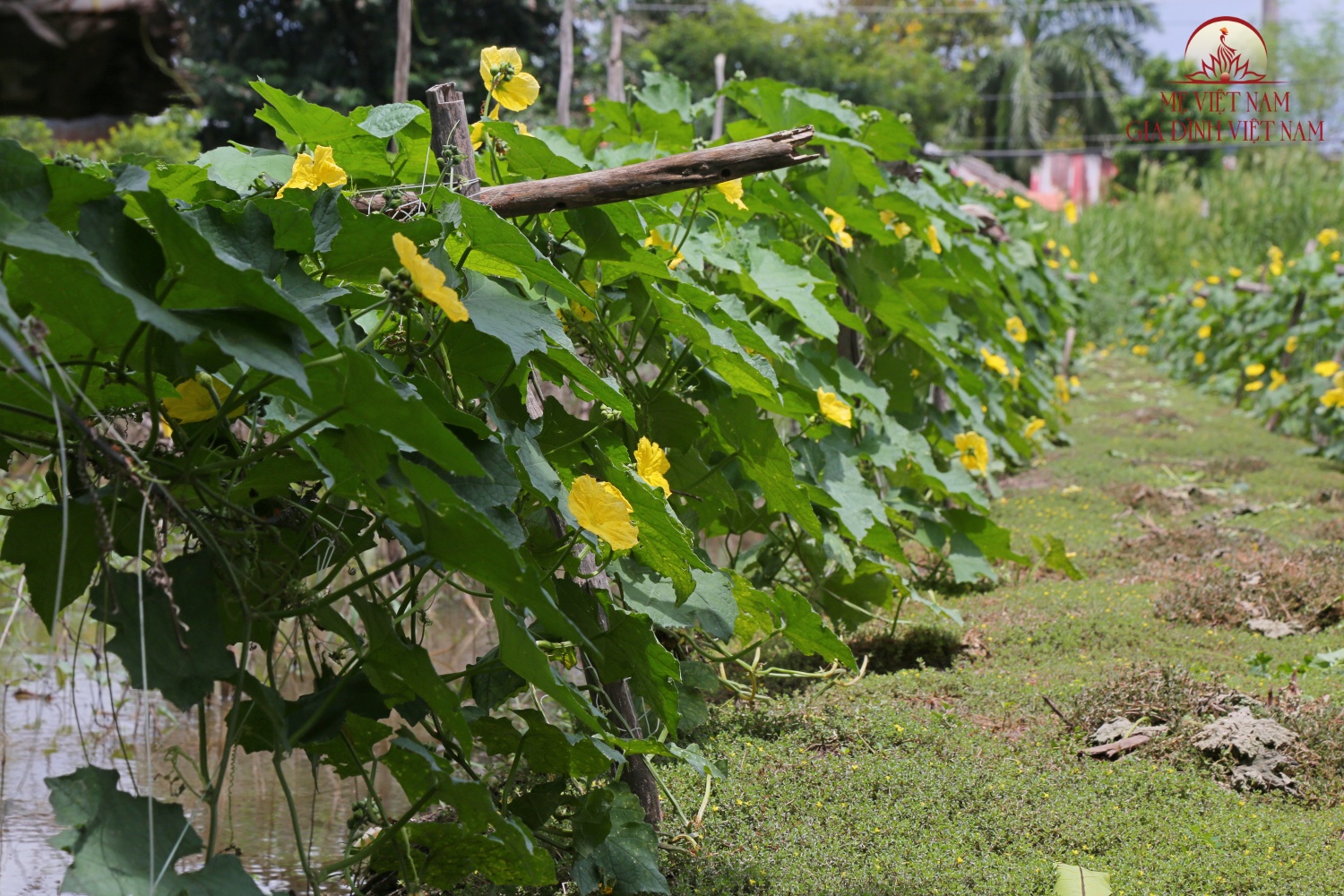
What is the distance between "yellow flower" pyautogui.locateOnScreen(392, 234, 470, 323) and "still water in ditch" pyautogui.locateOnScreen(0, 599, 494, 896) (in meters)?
1.13

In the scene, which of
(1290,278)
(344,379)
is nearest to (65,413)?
(344,379)

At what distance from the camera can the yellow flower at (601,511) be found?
4.96 feet

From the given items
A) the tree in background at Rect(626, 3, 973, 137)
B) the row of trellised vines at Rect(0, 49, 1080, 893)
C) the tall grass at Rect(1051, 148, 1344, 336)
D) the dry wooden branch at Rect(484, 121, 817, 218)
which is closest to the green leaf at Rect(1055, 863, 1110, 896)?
the row of trellised vines at Rect(0, 49, 1080, 893)

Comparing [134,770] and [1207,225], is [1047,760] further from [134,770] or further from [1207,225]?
[1207,225]

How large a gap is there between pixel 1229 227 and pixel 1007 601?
36.5ft

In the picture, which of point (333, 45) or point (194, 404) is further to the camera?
point (333, 45)

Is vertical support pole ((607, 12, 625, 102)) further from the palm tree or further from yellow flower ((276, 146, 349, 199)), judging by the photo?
the palm tree

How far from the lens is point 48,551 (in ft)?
4.26

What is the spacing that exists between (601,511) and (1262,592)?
2.79 metres

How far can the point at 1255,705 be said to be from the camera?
2557 mm

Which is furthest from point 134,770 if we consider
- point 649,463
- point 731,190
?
point 731,190

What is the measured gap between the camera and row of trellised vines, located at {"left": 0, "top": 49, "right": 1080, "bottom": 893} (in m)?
1.09

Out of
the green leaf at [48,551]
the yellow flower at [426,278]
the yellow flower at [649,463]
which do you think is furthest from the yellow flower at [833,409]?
the green leaf at [48,551]

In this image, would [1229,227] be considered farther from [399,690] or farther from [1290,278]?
[399,690]
